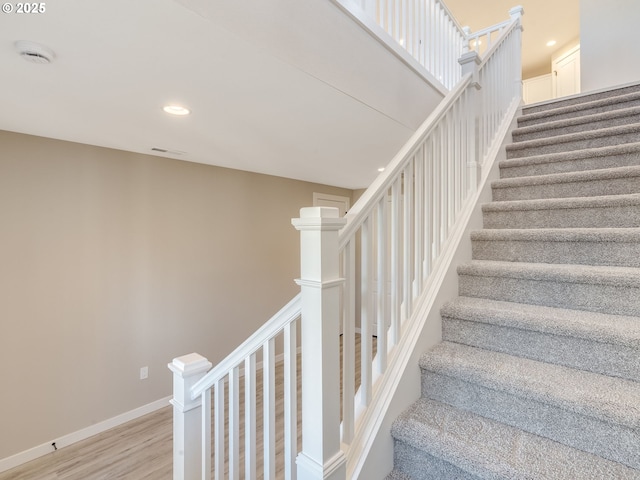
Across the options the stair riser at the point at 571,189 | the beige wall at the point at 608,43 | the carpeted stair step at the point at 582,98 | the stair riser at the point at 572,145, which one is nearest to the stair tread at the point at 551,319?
the stair riser at the point at 571,189

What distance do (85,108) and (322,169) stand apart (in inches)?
88.8

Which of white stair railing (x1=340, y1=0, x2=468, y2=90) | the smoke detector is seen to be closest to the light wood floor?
the smoke detector

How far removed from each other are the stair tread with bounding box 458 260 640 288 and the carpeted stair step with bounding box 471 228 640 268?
5cm

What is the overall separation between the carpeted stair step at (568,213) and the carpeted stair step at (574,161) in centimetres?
46

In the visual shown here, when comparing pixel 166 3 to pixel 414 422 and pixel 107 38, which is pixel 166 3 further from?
pixel 414 422

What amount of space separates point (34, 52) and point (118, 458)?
8.53ft

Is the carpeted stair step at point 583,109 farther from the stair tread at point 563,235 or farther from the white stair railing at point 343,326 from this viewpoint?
the stair tread at point 563,235

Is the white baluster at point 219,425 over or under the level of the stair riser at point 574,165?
under

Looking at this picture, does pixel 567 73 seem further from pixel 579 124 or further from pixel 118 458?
pixel 118 458

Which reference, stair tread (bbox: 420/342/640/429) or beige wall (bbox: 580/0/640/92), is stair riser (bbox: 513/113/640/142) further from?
stair tread (bbox: 420/342/640/429)

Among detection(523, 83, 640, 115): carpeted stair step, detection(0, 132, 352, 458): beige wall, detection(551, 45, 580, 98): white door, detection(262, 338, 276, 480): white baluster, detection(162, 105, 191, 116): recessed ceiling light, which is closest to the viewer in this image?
detection(262, 338, 276, 480): white baluster

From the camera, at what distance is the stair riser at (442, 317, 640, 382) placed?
1080 mm

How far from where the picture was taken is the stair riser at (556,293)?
124 centimetres

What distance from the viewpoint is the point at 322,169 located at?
142 inches
